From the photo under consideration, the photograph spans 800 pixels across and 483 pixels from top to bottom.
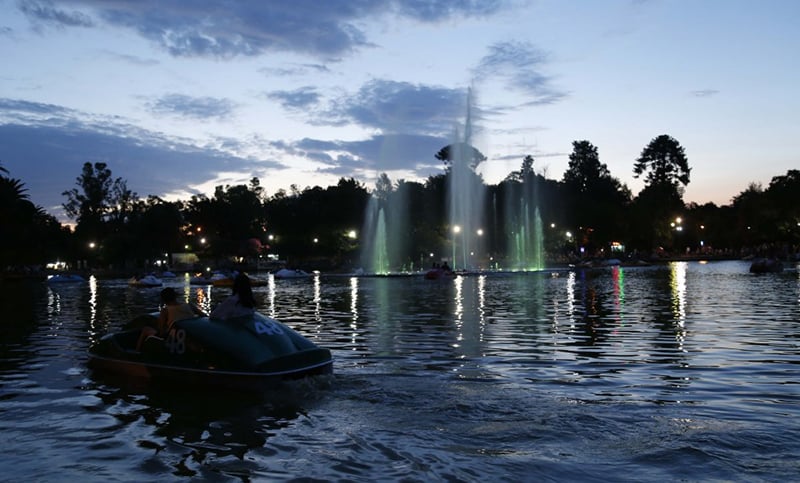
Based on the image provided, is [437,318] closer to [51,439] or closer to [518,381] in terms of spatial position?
[518,381]

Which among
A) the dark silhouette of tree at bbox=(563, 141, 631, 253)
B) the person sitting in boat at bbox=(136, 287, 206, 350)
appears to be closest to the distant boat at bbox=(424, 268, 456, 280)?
the person sitting in boat at bbox=(136, 287, 206, 350)

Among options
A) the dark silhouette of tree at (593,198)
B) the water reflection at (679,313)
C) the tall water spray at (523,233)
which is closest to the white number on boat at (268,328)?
the water reflection at (679,313)

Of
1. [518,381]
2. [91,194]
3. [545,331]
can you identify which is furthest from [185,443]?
[91,194]

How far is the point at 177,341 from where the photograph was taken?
10859 mm

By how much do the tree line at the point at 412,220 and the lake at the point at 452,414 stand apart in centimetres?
5929

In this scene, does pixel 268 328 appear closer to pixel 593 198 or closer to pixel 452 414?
pixel 452 414

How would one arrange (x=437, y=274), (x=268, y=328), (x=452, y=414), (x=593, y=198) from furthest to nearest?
1. (x=593, y=198)
2. (x=437, y=274)
3. (x=268, y=328)
4. (x=452, y=414)

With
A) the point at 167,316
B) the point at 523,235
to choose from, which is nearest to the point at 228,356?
the point at 167,316

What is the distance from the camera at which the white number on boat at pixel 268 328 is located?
10.4 metres

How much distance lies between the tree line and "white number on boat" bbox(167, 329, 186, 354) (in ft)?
205

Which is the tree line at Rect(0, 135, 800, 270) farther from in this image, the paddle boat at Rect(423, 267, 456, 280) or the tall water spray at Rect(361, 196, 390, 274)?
the paddle boat at Rect(423, 267, 456, 280)

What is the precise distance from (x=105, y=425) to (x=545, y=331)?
11.6 meters

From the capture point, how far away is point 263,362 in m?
9.77

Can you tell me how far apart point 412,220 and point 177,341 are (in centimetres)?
7966
